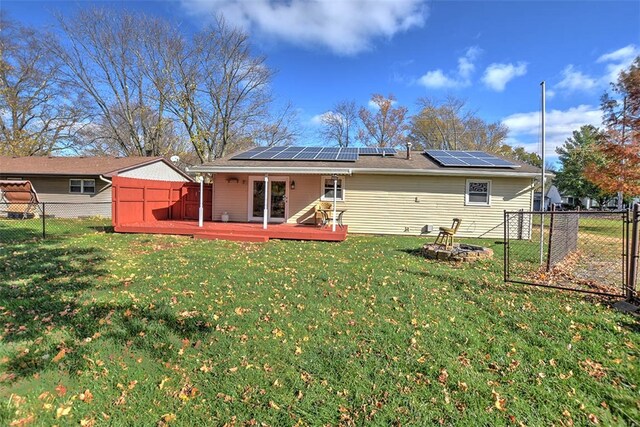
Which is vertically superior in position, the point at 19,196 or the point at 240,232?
the point at 19,196

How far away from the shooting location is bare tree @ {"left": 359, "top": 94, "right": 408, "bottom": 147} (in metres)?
35.1

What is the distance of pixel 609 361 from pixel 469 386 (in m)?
1.51

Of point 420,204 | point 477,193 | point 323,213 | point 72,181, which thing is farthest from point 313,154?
point 72,181

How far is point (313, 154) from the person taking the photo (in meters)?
13.7

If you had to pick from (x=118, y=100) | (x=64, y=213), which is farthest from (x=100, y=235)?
(x=118, y=100)

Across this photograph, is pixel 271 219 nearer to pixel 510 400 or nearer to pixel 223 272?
pixel 223 272

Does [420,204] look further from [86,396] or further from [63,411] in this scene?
[63,411]

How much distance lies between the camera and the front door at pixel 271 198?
504 inches

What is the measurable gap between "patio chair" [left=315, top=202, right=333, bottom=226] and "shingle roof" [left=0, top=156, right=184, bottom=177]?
10.7 metres

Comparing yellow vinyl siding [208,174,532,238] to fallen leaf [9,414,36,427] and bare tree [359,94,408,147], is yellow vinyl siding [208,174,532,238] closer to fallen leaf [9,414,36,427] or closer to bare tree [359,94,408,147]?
fallen leaf [9,414,36,427]

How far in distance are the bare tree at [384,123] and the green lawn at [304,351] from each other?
31255 millimetres

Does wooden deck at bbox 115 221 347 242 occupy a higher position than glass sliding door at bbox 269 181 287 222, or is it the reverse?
glass sliding door at bbox 269 181 287 222

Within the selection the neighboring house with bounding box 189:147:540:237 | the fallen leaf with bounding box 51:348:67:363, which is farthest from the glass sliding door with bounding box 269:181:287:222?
the fallen leaf with bounding box 51:348:67:363

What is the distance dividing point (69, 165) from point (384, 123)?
2791 centimetres
